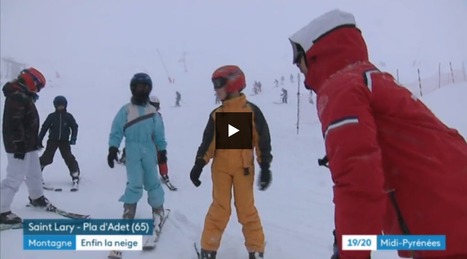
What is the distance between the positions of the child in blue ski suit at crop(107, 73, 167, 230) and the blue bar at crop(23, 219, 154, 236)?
0.62 metres

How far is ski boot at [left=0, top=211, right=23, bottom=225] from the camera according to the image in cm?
248

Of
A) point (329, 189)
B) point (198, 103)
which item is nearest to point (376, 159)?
point (329, 189)

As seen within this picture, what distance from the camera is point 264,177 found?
2410mm

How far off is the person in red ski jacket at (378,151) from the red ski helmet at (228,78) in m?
1.17

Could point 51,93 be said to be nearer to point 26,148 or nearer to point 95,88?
point 95,88

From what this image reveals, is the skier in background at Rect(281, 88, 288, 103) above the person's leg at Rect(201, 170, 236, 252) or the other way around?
Result: above

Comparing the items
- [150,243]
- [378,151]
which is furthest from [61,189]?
[378,151]

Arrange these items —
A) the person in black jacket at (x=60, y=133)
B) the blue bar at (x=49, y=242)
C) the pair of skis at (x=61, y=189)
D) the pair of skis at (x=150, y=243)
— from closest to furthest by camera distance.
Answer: the blue bar at (x=49, y=242)
the pair of skis at (x=150, y=243)
the pair of skis at (x=61, y=189)
the person in black jacket at (x=60, y=133)

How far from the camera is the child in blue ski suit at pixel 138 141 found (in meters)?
2.64

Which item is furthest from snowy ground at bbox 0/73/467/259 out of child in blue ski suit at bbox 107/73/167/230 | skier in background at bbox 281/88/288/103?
skier in background at bbox 281/88/288/103

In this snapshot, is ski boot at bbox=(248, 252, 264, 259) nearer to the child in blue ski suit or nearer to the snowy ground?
the snowy ground
